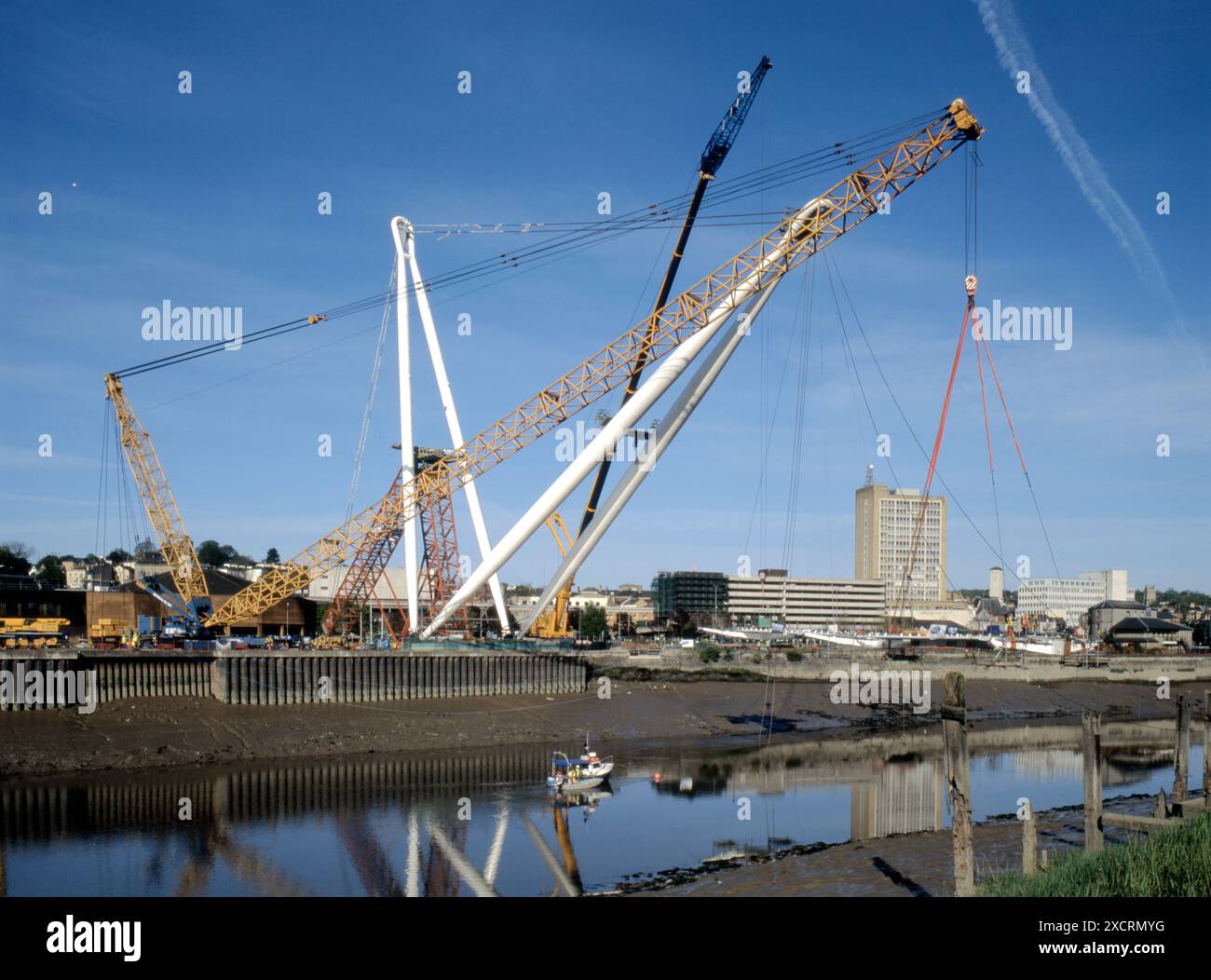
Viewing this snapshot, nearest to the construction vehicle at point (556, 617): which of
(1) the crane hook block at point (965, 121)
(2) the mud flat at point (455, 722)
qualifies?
(2) the mud flat at point (455, 722)

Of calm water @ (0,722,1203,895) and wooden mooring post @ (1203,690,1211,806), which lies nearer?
calm water @ (0,722,1203,895)

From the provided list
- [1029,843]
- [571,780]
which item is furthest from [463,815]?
[1029,843]

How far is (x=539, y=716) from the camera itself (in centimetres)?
5562

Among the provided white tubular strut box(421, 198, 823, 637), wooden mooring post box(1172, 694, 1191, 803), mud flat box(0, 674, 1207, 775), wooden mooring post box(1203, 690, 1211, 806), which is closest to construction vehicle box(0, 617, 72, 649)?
mud flat box(0, 674, 1207, 775)

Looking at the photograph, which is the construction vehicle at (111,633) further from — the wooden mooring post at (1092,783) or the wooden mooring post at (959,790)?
the wooden mooring post at (1092,783)

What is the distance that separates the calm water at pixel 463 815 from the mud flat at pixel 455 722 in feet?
7.26

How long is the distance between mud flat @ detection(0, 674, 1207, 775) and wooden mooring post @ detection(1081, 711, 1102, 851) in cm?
3036

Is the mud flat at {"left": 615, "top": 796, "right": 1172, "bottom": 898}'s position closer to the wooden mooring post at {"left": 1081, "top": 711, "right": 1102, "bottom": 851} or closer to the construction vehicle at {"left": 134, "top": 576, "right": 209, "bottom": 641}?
the wooden mooring post at {"left": 1081, "top": 711, "right": 1102, "bottom": 851}

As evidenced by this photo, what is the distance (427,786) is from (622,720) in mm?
19329

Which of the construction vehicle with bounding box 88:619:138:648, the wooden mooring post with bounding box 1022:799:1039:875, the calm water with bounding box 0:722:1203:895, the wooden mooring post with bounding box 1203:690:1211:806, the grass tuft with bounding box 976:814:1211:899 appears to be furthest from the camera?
the construction vehicle with bounding box 88:619:138:648

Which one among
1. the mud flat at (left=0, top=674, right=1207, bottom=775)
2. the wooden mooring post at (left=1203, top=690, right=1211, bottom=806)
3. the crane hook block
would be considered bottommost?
the mud flat at (left=0, top=674, right=1207, bottom=775)

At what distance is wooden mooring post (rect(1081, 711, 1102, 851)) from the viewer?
22.7m
